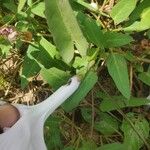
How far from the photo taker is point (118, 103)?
3.89 ft

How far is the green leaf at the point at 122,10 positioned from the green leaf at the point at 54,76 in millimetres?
222

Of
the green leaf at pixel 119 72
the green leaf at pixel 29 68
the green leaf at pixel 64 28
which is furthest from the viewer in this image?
the green leaf at pixel 29 68

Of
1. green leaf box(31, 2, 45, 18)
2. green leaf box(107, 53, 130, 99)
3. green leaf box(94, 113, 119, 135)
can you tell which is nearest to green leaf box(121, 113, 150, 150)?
green leaf box(94, 113, 119, 135)

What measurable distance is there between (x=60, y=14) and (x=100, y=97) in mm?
325

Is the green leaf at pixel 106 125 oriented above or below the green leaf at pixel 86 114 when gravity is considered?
below

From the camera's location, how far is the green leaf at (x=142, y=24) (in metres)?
1.19

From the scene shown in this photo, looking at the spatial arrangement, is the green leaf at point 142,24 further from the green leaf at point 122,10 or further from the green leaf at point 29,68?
the green leaf at point 29,68

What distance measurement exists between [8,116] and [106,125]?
0.42m

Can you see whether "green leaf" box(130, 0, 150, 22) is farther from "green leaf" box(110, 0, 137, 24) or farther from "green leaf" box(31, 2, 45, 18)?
"green leaf" box(31, 2, 45, 18)

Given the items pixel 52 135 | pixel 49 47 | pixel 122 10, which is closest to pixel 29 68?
pixel 49 47

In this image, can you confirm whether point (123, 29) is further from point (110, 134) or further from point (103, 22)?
point (110, 134)

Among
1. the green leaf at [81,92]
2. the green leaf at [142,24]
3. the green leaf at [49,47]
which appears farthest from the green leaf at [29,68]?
the green leaf at [142,24]

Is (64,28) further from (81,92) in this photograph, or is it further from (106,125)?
(106,125)

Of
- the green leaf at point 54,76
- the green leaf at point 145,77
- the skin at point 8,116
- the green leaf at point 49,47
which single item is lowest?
the green leaf at point 145,77
